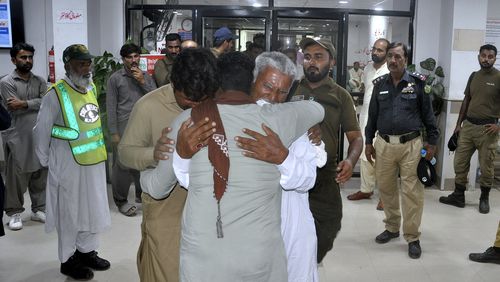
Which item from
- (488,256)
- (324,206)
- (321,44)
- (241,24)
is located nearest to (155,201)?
Answer: (324,206)

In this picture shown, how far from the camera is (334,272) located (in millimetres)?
3496

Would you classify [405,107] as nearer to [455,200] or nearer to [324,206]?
[324,206]

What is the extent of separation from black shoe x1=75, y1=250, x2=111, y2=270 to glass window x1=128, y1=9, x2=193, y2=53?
3340 millimetres

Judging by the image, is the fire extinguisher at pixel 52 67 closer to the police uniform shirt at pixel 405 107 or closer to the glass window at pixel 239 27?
the glass window at pixel 239 27

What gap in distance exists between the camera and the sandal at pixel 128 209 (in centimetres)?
470

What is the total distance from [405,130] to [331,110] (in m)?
1.35

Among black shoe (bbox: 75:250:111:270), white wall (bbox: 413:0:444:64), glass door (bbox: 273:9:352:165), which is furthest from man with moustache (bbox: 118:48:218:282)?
white wall (bbox: 413:0:444:64)

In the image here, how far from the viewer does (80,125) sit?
3.07 meters

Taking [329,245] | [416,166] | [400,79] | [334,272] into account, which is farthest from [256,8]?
[329,245]

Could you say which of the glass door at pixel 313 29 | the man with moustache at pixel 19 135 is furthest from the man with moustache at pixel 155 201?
the glass door at pixel 313 29

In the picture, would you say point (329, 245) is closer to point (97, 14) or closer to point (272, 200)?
point (272, 200)

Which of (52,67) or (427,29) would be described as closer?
(52,67)

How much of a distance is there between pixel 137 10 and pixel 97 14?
1.84 ft

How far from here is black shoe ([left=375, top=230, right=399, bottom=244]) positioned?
13.4ft
